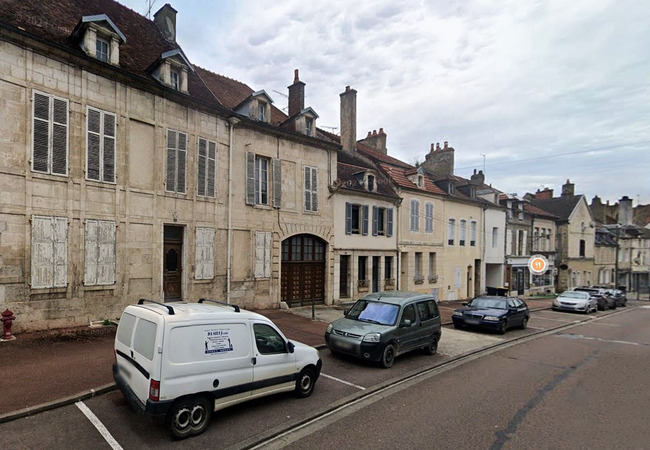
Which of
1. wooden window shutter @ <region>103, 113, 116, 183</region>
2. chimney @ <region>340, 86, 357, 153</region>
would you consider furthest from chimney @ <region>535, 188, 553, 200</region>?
wooden window shutter @ <region>103, 113, 116, 183</region>

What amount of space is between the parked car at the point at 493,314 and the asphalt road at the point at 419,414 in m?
3.64

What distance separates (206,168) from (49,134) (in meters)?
4.83

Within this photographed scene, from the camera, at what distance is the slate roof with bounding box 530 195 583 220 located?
38.6 metres

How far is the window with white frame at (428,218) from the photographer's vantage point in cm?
2409

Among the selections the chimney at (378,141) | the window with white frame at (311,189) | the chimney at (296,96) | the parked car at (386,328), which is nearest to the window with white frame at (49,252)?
the parked car at (386,328)

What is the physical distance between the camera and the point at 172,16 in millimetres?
16031

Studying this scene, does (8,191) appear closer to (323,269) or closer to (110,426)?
(110,426)

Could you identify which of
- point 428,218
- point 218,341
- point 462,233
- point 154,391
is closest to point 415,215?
point 428,218

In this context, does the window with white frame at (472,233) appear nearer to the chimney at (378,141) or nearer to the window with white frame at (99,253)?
the chimney at (378,141)

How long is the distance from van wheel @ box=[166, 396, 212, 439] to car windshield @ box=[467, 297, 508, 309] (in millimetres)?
12737

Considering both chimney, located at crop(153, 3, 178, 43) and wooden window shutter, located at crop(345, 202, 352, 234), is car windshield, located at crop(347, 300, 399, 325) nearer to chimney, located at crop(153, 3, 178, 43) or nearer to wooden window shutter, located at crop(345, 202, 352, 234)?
wooden window shutter, located at crop(345, 202, 352, 234)

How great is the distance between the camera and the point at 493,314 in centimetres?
1400

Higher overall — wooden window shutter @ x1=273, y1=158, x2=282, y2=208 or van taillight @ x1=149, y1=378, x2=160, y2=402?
wooden window shutter @ x1=273, y1=158, x2=282, y2=208

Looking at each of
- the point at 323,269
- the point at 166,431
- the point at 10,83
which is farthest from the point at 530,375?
the point at 10,83
